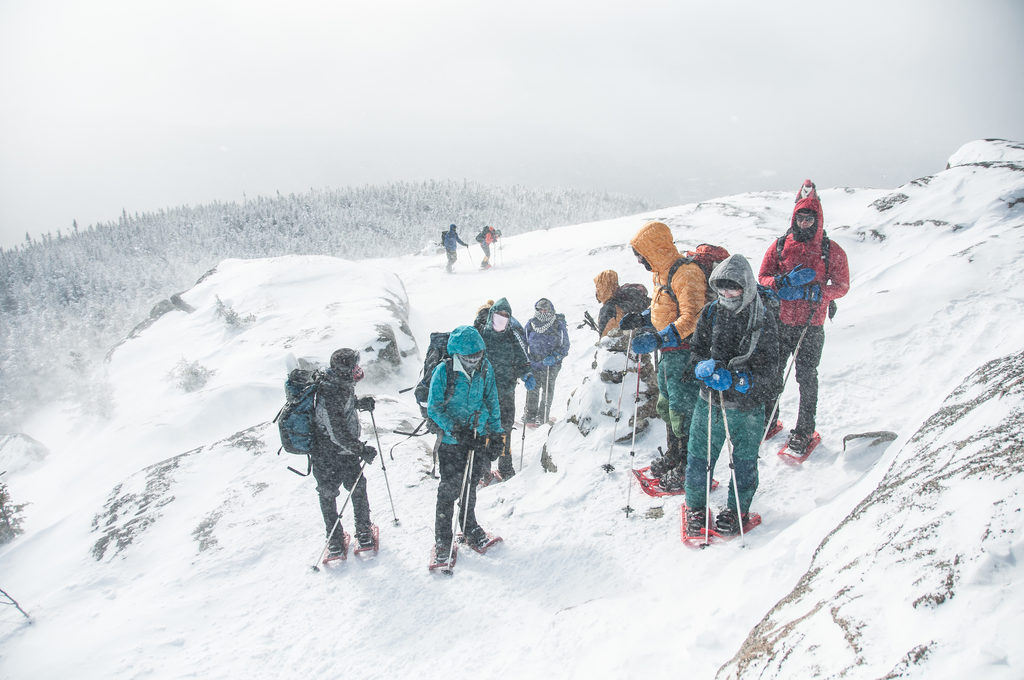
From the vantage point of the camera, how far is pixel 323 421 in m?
5.48

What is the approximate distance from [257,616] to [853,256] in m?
14.0

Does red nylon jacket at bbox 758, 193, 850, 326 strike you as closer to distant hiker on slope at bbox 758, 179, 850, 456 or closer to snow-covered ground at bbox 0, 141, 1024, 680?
distant hiker on slope at bbox 758, 179, 850, 456

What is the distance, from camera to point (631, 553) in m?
4.76

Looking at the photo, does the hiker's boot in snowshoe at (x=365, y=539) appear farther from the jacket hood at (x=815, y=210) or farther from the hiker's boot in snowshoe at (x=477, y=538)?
the jacket hood at (x=815, y=210)

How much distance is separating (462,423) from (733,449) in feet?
8.62

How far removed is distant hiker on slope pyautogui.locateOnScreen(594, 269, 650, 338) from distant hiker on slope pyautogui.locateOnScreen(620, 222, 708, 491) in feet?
4.68

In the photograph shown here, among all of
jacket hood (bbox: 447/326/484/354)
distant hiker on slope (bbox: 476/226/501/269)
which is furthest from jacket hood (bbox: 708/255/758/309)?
distant hiker on slope (bbox: 476/226/501/269)

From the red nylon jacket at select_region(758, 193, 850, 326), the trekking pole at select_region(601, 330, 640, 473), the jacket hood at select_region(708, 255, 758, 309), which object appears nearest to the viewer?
the jacket hood at select_region(708, 255, 758, 309)

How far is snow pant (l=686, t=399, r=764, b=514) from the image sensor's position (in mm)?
4164

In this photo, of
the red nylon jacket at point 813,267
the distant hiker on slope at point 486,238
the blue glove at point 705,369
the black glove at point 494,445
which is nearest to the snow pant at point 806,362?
the red nylon jacket at point 813,267

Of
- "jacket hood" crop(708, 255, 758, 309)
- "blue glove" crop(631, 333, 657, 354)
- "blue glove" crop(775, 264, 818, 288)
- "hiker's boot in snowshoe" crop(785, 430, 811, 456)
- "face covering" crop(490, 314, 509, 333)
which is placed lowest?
"hiker's boot in snowshoe" crop(785, 430, 811, 456)

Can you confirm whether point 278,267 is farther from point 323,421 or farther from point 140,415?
point 323,421

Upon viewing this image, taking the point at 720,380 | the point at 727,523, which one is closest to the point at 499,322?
the point at 720,380

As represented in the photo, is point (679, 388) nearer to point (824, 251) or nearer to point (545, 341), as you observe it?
point (824, 251)
